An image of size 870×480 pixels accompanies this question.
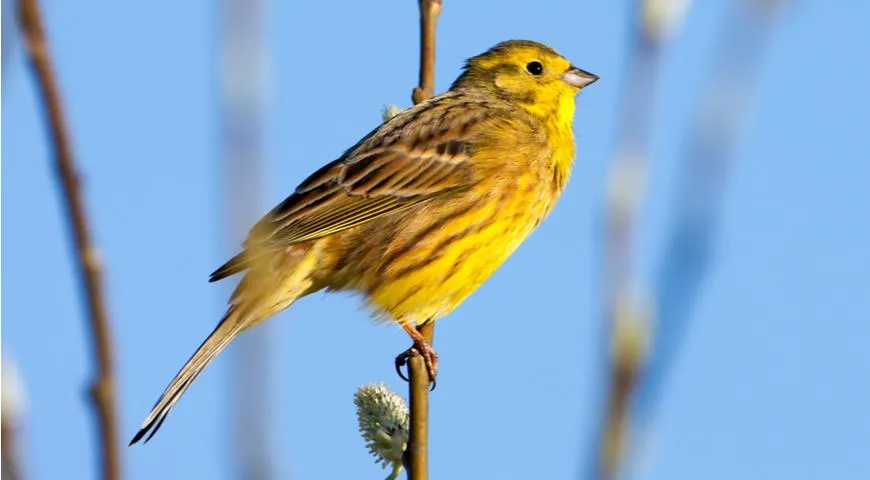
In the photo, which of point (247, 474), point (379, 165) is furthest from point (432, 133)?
point (247, 474)

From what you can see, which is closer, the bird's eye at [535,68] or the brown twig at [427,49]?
the brown twig at [427,49]

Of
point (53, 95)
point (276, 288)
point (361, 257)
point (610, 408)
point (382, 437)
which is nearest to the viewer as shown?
point (53, 95)

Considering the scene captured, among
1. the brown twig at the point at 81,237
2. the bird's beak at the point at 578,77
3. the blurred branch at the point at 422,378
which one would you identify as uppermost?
the bird's beak at the point at 578,77

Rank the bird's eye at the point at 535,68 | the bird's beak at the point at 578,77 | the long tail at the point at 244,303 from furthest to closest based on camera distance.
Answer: the bird's eye at the point at 535,68
the bird's beak at the point at 578,77
the long tail at the point at 244,303

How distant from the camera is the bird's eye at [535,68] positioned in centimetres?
698

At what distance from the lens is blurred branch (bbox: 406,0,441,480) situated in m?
3.26

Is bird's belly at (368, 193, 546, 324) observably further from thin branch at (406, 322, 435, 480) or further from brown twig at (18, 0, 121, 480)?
brown twig at (18, 0, 121, 480)

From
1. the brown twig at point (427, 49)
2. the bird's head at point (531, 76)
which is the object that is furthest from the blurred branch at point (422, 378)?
the bird's head at point (531, 76)

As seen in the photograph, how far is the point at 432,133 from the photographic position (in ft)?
21.4

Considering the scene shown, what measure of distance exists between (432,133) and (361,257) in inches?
35.6

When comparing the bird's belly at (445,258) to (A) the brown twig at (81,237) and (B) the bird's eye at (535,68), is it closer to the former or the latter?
(B) the bird's eye at (535,68)

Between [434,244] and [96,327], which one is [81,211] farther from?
[434,244]

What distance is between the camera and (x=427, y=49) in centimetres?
489

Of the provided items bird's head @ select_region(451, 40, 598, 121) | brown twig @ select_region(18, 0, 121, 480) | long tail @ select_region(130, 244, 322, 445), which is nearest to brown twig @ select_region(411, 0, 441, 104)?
long tail @ select_region(130, 244, 322, 445)
